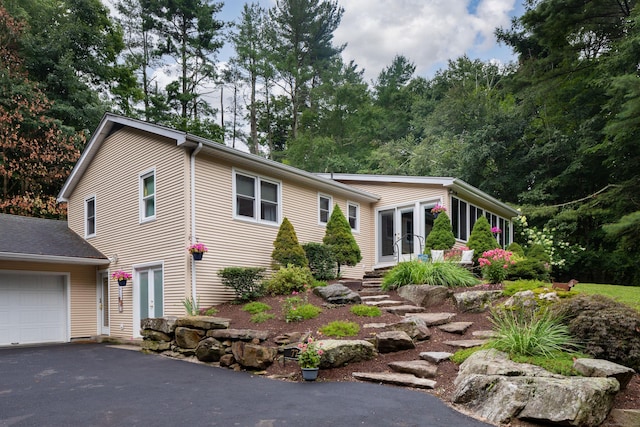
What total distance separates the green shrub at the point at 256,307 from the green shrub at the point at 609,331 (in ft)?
19.5

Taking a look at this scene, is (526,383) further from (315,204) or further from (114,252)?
(114,252)

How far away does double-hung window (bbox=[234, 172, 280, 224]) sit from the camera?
11.7m

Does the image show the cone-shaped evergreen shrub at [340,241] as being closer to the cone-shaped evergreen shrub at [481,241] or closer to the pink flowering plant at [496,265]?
the cone-shaped evergreen shrub at [481,241]

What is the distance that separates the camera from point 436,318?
8391mm

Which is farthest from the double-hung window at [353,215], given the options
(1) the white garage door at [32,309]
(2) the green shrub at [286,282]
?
(1) the white garage door at [32,309]

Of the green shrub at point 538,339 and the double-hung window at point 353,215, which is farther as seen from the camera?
the double-hung window at point 353,215

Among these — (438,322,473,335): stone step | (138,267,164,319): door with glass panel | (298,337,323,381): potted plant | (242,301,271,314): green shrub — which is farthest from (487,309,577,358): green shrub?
(138,267,164,319): door with glass panel

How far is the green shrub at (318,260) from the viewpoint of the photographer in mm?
12523

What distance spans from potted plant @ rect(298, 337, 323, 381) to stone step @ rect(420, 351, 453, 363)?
64.2 inches

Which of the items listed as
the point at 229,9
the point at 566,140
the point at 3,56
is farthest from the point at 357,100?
the point at 3,56

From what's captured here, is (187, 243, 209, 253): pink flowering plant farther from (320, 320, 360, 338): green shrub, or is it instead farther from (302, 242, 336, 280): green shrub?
(320, 320, 360, 338): green shrub

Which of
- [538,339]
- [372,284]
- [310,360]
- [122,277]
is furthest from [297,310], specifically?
[122,277]

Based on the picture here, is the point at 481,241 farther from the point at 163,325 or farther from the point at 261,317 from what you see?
the point at 163,325

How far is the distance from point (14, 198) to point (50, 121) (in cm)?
357
